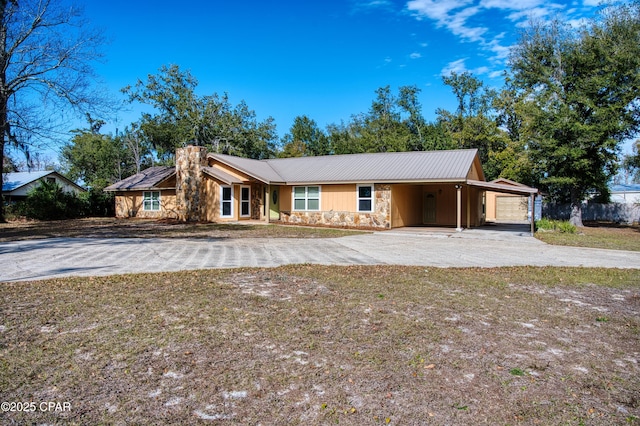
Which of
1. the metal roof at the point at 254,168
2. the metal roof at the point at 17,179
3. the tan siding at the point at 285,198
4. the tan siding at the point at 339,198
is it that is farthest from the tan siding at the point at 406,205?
the metal roof at the point at 17,179

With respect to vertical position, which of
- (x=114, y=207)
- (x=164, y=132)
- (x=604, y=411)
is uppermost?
(x=164, y=132)

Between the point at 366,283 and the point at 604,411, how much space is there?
4.52 m

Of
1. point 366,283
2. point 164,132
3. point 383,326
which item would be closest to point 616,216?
point 366,283

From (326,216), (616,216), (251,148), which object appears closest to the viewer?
(326,216)

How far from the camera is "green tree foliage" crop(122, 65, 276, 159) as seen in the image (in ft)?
128

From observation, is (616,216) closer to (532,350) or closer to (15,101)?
(532,350)

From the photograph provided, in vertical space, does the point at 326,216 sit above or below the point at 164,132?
below

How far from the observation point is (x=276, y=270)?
853 cm

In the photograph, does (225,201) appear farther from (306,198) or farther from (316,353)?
(316,353)

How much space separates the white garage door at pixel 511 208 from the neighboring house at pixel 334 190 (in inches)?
290

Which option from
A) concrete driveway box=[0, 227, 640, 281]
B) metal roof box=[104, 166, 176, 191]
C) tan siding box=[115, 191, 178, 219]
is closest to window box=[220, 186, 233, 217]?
tan siding box=[115, 191, 178, 219]

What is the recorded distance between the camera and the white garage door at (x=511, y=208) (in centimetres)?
2998

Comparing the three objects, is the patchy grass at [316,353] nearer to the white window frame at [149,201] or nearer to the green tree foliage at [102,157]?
the white window frame at [149,201]

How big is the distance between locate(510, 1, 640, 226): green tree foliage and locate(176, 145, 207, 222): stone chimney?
19.3 metres
